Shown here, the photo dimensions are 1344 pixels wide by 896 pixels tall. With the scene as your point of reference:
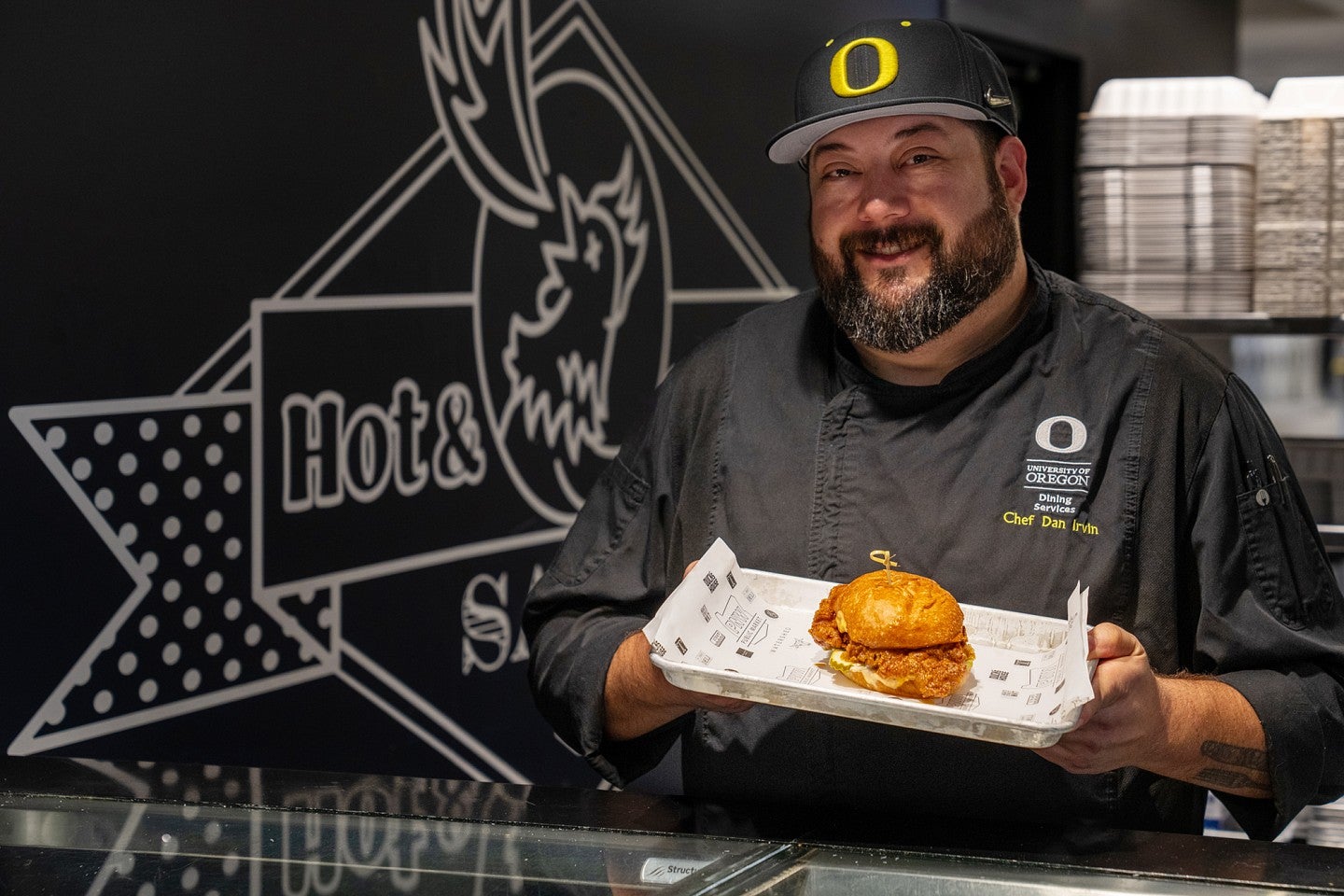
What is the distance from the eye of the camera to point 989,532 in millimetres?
1776

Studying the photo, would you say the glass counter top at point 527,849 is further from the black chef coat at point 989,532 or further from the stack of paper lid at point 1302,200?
the stack of paper lid at point 1302,200

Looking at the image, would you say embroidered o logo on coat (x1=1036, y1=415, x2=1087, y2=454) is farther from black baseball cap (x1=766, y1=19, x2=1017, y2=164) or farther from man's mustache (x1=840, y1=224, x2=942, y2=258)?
black baseball cap (x1=766, y1=19, x2=1017, y2=164)

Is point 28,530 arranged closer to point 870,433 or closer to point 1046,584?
point 870,433

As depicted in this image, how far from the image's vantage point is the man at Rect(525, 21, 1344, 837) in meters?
1.67

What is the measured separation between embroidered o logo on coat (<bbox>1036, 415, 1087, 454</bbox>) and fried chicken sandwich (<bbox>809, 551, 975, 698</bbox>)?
252 millimetres

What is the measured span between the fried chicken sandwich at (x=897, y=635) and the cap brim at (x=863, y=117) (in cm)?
56

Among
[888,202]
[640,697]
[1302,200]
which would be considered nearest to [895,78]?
[888,202]

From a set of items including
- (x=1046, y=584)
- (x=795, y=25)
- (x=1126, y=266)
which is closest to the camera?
(x=1046, y=584)

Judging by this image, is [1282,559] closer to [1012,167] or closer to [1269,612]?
[1269,612]

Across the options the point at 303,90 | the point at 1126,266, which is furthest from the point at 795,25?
the point at 303,90

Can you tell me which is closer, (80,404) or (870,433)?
(870,433)

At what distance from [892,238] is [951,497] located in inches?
13.2

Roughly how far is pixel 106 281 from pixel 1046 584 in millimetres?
1540

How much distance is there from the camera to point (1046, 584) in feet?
5.69
